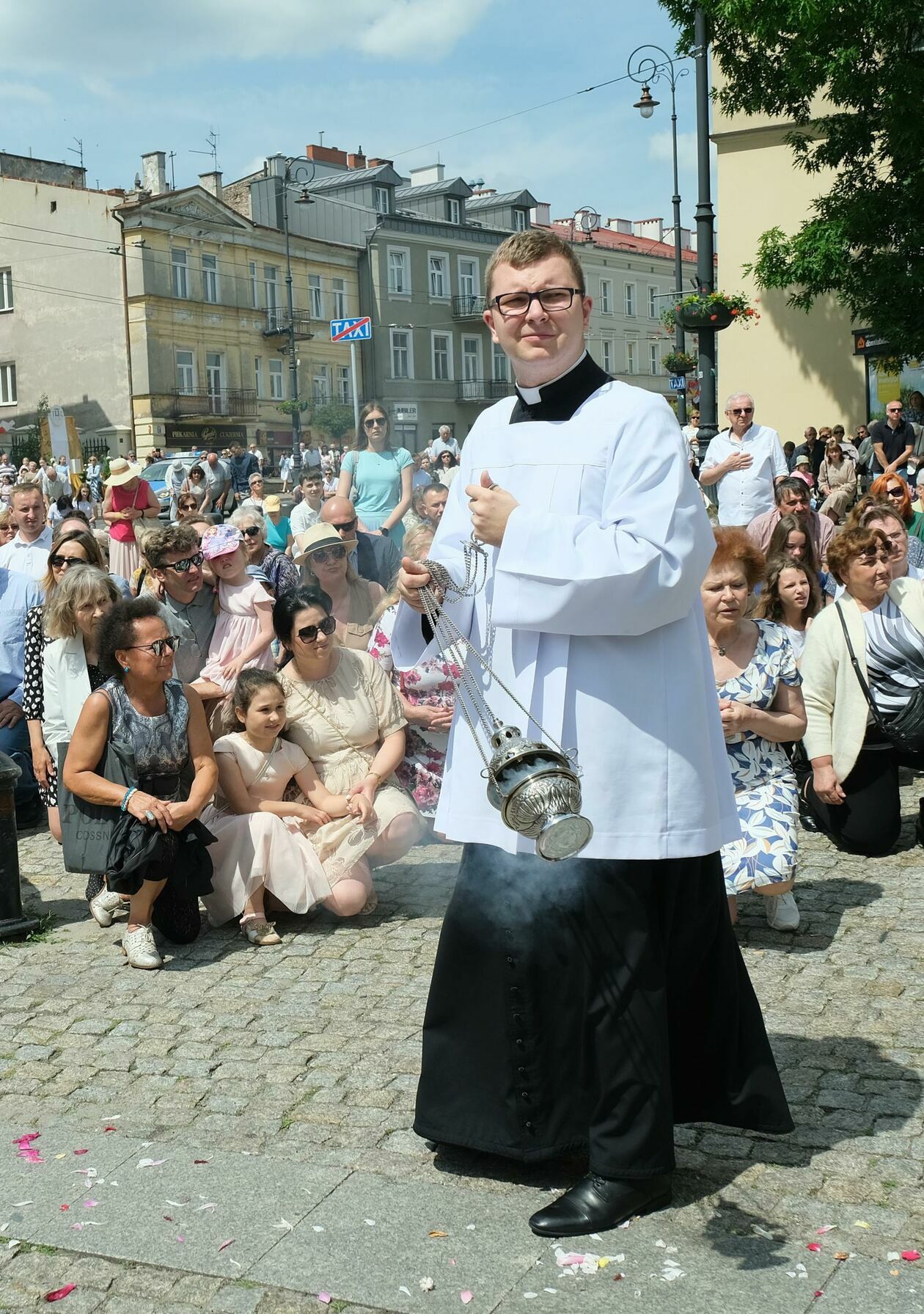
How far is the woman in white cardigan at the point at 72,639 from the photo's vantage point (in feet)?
22.8

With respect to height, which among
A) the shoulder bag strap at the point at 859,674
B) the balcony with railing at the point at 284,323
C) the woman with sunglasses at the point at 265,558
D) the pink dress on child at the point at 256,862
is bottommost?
the pink dress on child at the point at 256,862

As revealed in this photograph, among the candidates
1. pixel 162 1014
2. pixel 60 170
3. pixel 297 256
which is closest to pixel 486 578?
pixel 162 1014

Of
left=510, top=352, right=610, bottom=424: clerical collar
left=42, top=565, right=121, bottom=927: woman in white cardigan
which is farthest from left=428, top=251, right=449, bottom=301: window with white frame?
left=510, top=352, right=610, bottom=424: clerical collar

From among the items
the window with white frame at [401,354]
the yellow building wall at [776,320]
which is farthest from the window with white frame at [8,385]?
the yellow building wall at [776,320]

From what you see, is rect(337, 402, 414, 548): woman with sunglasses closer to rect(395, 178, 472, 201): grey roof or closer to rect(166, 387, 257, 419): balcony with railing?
rect(166, 387, 257, 419): balcony with railing

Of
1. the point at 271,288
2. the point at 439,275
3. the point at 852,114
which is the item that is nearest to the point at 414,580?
the point at 852,114

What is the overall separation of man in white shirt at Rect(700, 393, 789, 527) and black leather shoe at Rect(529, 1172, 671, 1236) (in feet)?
25.8

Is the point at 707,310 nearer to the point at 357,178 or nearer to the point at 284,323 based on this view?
the point at 284,323

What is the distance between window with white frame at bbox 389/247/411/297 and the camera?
55.0 metres

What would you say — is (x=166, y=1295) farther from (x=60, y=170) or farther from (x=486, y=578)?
(x=60, y=170)

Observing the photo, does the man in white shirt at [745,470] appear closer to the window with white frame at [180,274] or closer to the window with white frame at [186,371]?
the window with white frame at [186,371]

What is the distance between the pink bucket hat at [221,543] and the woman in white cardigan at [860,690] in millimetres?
3144

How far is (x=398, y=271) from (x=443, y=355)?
361cm

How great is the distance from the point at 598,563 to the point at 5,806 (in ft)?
12.3
